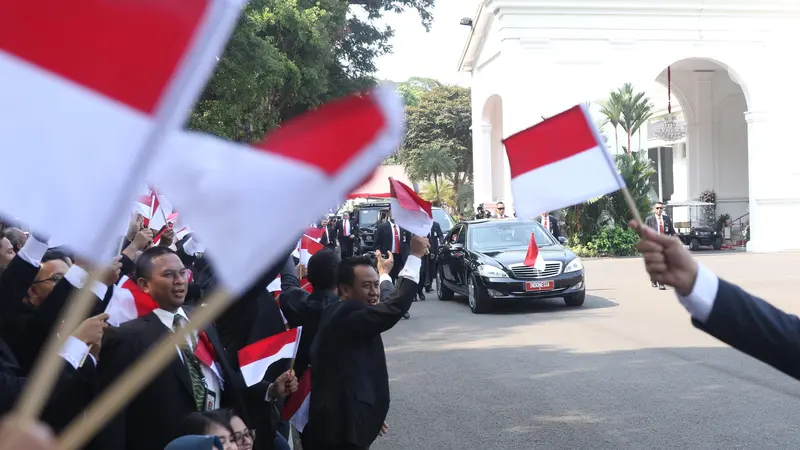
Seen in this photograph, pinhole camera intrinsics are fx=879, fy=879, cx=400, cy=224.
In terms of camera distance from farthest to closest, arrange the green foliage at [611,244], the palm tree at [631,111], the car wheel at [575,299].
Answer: the palm tree at [631,111] < the green foliage at [611,244] < the car wheel at [575,299]

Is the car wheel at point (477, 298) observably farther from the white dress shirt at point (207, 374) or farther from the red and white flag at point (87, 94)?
the red and white flag at point (87, 94)

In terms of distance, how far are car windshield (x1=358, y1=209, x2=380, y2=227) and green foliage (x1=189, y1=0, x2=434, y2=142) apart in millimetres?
4419

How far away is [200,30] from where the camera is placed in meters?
1.54

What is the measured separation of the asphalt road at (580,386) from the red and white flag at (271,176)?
16.6ft

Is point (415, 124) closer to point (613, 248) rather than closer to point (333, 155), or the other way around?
point (613, 248)

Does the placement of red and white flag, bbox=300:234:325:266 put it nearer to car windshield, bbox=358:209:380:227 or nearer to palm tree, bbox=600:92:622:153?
car windshield, bbox=358:209:380:227

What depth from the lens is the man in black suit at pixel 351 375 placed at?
4348 millimetres

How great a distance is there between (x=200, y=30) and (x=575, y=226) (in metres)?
28.5

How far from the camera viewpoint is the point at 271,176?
1763 mm

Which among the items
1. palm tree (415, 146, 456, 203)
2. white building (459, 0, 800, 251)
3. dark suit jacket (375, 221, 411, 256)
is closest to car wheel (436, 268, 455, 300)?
dark suit jacket (375, 221, 411, 256)

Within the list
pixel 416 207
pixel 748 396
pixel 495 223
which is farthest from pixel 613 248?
pixel 416 207

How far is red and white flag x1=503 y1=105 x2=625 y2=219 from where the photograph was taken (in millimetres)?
3293

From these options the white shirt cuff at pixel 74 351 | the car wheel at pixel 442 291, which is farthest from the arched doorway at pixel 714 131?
the white shirt cuff at pixel 74 351

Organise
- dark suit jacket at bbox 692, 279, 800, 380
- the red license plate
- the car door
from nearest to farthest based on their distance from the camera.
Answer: dark suit jacket at bbox 692, 279, 800, 380, the red license plate, the car door
